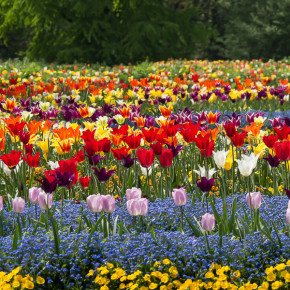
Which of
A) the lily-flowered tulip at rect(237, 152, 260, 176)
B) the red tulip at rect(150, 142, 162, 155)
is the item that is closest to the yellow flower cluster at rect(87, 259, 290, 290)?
the lily-flowered tulip at rect(237, 152, 260, 176)

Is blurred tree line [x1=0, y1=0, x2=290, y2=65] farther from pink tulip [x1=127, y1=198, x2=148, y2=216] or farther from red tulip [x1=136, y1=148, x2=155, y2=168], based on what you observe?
pink tulip [x1=127, y1=198, x2=148, y2=216]

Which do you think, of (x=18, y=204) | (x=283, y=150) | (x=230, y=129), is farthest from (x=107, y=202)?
(x=230, y=129)

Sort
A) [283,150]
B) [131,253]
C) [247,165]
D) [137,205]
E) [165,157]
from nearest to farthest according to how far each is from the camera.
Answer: [131,253] → [137,205] → [247,165] → [283,150] → [165,157]

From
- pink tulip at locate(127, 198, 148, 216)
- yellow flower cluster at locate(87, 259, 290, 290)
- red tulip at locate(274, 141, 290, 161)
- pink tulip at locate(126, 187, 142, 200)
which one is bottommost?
yellow flower cluster at locate(87, 259, 290, 290)

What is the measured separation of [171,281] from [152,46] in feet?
77.2

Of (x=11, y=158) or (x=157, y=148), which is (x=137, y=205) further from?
(x=11, y=158)

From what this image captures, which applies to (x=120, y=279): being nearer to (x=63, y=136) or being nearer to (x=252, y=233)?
(x=252, y=233)

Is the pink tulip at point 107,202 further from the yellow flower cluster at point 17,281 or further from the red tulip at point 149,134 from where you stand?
the red tulip at point 149,134

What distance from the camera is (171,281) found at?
2.76m

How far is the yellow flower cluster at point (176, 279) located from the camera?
8.64 feet

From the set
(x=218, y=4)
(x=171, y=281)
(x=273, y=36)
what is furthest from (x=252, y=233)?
(x=218, y=4)

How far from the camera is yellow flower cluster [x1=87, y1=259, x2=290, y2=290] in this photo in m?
2.63

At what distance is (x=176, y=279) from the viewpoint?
278 cm

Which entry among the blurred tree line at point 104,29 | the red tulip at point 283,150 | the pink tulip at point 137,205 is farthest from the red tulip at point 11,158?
the blurred tree line at point 104,29
